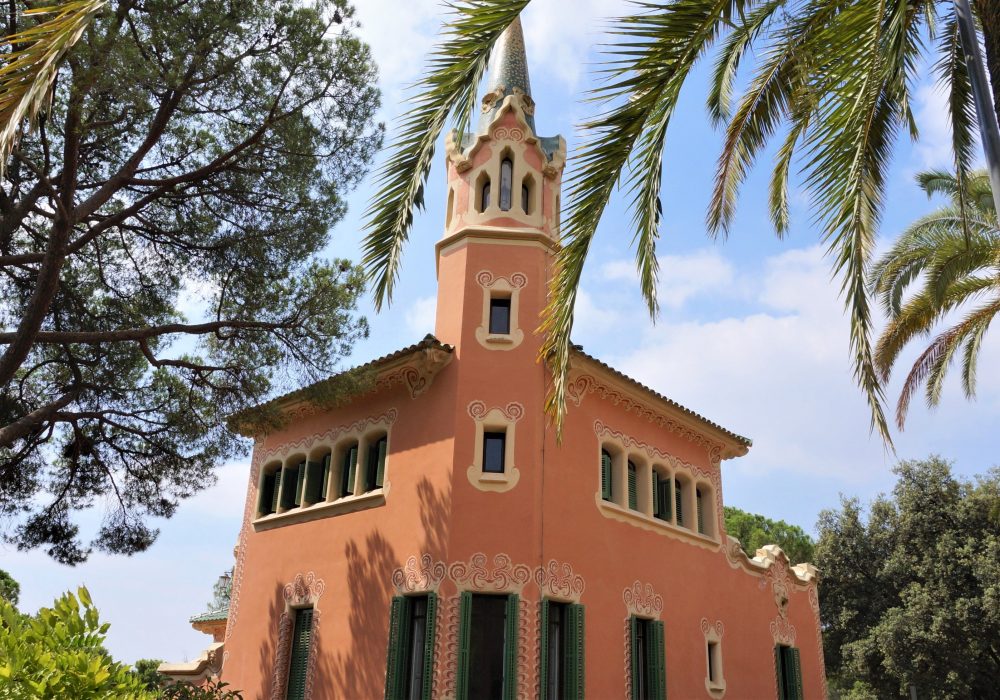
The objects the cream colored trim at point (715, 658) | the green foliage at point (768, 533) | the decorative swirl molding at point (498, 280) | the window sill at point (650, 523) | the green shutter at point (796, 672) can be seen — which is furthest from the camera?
the green foliage at point (768, 533)

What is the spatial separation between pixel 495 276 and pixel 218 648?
9512 millimetres

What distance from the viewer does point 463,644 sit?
1175cm

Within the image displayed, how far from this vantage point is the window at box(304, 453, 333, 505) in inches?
603

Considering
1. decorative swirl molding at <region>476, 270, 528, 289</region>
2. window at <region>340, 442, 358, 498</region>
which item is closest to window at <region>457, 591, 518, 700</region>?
window at <region>340, 442, 358, 498</region>

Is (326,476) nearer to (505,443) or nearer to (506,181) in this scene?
(505,443)

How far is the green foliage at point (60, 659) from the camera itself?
13.9 ft

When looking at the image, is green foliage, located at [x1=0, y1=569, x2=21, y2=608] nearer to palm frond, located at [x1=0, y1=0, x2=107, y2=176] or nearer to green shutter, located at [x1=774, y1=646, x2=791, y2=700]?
green shutter, located at [x1=774, y1=646, x2=791, y2=700]

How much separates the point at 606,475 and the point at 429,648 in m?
4.64

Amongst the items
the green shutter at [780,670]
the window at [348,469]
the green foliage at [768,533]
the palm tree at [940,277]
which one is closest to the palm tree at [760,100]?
the palm tree at [940,277]

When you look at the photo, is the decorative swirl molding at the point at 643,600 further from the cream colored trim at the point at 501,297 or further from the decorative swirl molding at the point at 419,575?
the cream colored trim at the point at 501,297

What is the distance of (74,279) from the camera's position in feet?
42.5

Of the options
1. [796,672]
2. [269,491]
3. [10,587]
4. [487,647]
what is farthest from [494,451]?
[10,587]

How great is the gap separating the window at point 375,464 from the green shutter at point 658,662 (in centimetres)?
539

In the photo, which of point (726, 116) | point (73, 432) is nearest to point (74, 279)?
point (73, 432)
